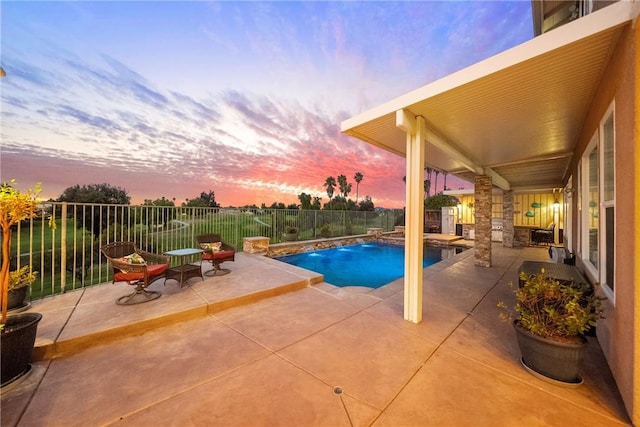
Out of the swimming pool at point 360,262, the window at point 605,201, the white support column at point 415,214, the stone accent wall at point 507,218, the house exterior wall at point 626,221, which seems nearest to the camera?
the house exterior wall at point 626,221

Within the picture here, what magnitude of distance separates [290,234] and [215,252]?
4.90 m

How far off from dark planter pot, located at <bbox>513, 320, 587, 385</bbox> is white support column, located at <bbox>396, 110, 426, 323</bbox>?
3.92ft

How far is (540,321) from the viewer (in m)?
2.13

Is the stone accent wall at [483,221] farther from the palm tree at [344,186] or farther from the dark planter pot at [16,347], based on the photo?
the palm tree at [344,186]

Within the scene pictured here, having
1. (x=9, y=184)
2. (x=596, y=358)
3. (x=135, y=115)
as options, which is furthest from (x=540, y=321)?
(x=135, y=115)

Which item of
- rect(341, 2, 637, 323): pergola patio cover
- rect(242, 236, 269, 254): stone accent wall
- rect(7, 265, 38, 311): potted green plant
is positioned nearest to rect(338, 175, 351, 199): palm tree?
rect(242, 236, 269, 254): stone accent wall

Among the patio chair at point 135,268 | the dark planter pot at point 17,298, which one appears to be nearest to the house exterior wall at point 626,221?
the patio chair at point 135,268

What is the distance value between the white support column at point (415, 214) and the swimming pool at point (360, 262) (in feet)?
12.7

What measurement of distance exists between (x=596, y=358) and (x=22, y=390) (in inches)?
221

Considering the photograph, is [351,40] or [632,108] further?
[351,40]

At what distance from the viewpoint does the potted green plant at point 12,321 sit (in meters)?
1.92

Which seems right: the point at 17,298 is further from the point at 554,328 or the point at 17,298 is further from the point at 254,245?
the point at 554,328

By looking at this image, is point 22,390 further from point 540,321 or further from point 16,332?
point 540,321

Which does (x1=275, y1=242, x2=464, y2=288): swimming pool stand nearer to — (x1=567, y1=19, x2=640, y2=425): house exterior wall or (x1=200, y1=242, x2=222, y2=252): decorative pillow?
(x1=200, y1=242, x2=222, y2=252): decorative pillow
